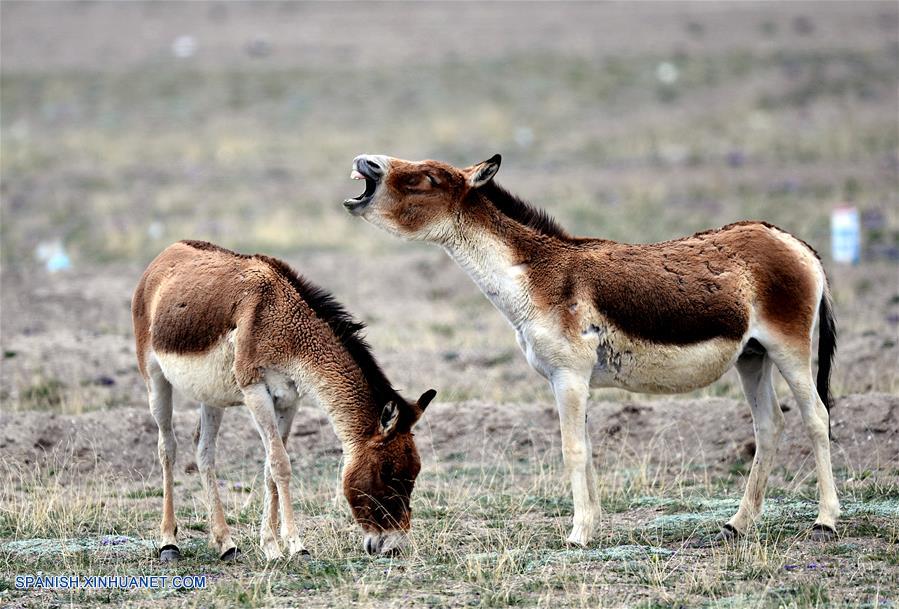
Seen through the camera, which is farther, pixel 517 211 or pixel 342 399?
pixel 517 211

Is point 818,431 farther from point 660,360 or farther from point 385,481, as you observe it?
point 385,481

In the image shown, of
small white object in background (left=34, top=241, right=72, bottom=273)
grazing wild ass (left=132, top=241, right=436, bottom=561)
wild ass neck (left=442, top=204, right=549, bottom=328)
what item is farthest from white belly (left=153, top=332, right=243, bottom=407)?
small white object in background (left=34, top=241, right=72, bottom=273)

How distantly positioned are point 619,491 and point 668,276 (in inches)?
102

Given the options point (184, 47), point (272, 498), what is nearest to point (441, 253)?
point (272, 498)

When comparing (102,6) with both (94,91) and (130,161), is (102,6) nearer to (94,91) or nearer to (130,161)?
(94,91)

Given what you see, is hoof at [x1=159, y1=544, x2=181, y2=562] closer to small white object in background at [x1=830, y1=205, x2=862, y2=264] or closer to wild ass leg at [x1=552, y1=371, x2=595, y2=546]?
wild ass leg at [x1=552, y1=371, x2=595, y2=546]

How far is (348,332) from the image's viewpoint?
28.8 ft

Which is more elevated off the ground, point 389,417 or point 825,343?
point 825,343

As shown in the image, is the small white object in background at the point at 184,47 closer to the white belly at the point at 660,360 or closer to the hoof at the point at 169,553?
the hoof at the point at 169,553

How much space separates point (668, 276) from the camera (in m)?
8.94

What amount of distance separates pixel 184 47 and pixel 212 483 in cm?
5024

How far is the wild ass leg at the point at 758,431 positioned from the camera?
9.07 meters

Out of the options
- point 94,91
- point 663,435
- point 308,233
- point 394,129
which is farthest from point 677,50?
point 663,435

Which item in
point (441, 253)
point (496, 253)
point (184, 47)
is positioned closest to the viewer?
point (496, 253)
